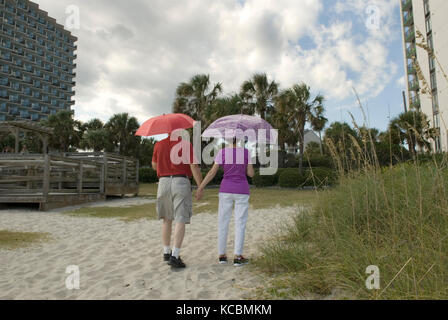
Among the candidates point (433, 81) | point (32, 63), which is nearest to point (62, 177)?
point (433, 81)

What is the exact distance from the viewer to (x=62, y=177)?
10.8 m

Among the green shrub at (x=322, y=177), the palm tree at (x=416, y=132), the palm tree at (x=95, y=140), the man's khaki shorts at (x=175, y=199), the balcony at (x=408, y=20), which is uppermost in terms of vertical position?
the balcony at (x=408, y=20)

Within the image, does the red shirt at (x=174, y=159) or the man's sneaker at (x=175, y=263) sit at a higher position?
the red shirt at (x=174, y=159)

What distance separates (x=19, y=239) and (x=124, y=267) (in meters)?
2.91

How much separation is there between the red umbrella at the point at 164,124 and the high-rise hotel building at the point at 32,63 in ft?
251

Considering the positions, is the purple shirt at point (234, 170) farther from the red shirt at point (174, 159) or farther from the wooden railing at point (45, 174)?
the wooden railing at point (45, 174)

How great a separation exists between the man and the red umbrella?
6.9 inches

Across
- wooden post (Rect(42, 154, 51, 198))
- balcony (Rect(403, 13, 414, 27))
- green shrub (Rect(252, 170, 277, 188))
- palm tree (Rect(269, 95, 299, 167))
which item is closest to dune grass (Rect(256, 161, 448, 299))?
wooden post (Rect(42, 154, 51, 198))

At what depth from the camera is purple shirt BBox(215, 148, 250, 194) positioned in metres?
3.23

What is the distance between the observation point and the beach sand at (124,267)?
2650 millimetres

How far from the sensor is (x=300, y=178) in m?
19.2

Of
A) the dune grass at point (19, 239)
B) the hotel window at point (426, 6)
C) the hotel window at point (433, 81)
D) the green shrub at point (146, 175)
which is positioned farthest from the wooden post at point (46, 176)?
the hotel window at point (426, 6)
